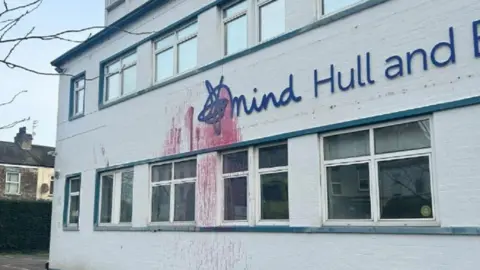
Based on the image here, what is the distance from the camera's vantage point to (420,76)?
703 cm

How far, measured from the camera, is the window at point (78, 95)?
51.4ft

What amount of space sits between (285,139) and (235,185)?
1509 mm

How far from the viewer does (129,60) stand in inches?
539

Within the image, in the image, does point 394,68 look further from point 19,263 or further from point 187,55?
point 19,263

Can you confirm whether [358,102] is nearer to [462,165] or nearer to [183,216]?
[462,165]

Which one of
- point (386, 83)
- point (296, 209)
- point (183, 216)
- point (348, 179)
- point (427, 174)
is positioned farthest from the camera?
point (183, 216)

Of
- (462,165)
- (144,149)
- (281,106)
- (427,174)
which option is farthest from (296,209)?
(144,149)

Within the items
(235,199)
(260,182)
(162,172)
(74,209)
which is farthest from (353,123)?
(74,209)

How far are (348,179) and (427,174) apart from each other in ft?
4.15

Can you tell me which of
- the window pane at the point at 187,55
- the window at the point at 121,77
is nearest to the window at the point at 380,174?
the window pane at the point at 187,55

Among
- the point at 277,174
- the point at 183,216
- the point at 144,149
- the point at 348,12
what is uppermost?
the point at 348,12

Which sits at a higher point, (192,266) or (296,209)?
(296,209)

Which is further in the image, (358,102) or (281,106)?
(281,106)

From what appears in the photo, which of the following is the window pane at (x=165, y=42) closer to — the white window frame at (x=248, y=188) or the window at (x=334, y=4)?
the white window frame at (x=248, y=188)
